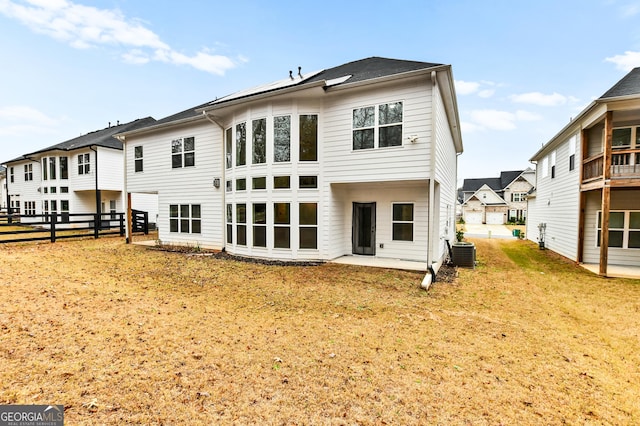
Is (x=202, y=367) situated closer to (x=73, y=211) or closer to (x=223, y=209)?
(x=223, y=209)

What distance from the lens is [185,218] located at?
43.7ft

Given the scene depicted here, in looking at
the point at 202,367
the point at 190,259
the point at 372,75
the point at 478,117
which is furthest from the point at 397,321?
the point at 478,117

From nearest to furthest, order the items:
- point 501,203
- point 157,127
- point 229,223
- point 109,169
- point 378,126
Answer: point 378,126
point 229,223
point 157,127
point 109,169
point 501,203

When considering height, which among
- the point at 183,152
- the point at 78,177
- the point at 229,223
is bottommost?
the point at 229,223

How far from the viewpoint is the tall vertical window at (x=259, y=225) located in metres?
10.2

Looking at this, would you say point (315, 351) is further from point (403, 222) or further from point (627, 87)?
point (627, 87)

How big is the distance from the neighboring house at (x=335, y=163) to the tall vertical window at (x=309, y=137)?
0.03m

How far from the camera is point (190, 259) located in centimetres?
1017

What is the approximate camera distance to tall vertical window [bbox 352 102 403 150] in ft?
28.0

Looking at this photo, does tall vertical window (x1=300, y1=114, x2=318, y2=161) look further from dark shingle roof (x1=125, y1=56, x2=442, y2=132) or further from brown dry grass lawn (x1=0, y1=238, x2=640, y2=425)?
brown dry grass lawn (x1=0, y1=238, x2=640, y2=425)

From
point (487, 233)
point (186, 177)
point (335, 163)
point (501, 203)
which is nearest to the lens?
point (335, 163)

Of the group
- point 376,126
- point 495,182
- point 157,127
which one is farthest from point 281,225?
point 495,182

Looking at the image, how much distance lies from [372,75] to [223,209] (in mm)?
7839

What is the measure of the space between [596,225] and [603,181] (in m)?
2.78
